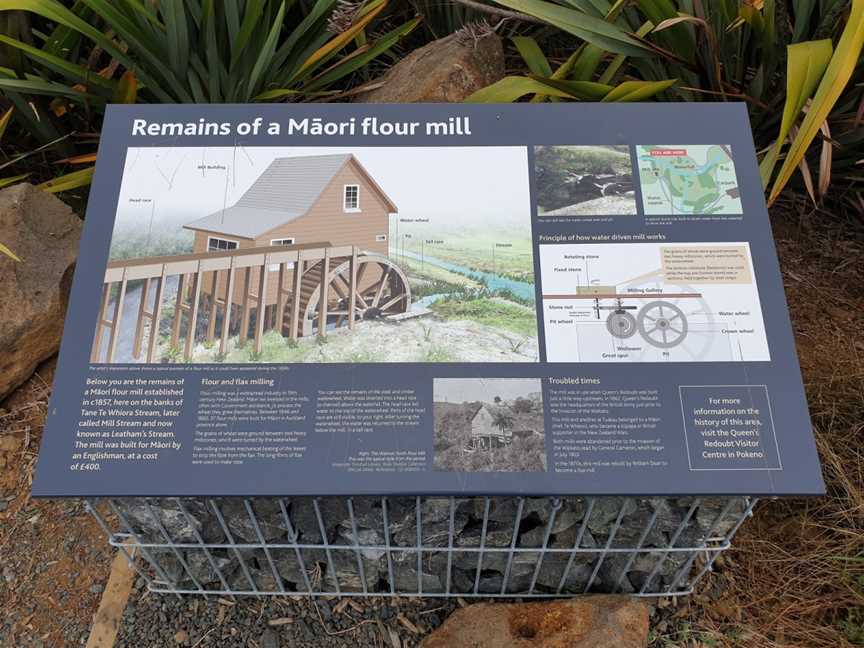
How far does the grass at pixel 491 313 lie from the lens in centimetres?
145

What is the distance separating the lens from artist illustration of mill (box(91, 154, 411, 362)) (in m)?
1.46

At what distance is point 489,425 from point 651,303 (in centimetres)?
46

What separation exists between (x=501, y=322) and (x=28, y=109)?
80.0 inches

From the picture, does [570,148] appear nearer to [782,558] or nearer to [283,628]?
[782,558]

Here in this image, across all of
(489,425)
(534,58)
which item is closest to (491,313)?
(489,425)

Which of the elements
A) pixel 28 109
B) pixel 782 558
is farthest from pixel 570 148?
pixel 28 109

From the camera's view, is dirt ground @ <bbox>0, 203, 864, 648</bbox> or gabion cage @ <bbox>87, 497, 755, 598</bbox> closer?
gabion cage @ <bbox>87, 497, 755, 598</bbox>

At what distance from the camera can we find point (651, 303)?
1.46m

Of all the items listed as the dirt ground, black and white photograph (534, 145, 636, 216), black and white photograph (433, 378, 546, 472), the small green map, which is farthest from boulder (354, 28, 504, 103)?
the dirt ground

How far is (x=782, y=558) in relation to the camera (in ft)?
6.15

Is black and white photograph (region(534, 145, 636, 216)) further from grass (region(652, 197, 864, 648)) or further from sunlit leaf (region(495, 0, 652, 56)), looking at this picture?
grass (region(652, 197, 864, 648))

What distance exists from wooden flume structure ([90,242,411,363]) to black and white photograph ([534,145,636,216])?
420mm

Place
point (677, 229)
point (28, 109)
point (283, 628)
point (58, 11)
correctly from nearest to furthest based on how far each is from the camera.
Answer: point (677, 229) < point (283, 628) < point (58, 11) < point (28, 109)

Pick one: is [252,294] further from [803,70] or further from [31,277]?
[803,70]
